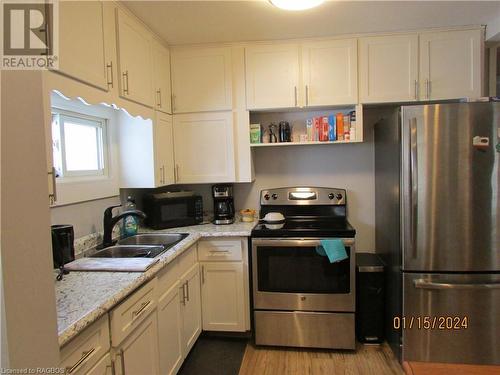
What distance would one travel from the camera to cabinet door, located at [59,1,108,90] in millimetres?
1365

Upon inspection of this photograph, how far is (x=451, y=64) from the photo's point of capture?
230cm

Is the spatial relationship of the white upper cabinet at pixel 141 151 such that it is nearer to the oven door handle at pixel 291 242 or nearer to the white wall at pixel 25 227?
the oven door handle at pixel 291 242

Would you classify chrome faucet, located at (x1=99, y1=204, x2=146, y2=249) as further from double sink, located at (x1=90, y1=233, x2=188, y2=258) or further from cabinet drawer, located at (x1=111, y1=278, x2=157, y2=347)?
cabinet drawer, located at (x1=111, y1=278, x2=157, y2=347)

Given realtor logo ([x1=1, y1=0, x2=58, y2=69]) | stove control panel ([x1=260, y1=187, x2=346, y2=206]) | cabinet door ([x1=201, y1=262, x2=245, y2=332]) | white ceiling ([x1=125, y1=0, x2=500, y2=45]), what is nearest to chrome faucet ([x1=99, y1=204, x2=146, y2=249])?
cabinet door ([x1=201, y1=262, x2=245, y2=332])

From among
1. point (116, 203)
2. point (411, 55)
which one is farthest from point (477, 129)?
point (116, 203)

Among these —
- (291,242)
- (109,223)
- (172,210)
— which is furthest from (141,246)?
(291,242)

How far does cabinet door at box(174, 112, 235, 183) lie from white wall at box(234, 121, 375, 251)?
383 millimetres

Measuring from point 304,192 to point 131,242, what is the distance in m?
1.42

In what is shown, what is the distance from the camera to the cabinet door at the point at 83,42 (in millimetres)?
1365

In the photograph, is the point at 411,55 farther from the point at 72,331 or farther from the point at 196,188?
the point at 72,331

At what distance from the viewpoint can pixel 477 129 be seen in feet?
6.16

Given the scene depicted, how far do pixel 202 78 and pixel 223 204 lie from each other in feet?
3.35

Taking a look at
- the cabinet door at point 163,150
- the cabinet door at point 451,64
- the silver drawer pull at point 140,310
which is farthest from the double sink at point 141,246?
the cabinet door at point 451,64

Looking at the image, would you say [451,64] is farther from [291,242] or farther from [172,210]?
[172,210]
